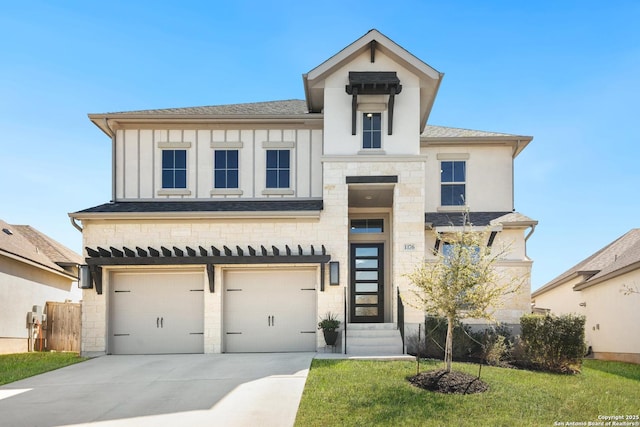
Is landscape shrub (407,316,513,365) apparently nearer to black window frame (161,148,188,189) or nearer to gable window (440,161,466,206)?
gable window (440,161,466,206)

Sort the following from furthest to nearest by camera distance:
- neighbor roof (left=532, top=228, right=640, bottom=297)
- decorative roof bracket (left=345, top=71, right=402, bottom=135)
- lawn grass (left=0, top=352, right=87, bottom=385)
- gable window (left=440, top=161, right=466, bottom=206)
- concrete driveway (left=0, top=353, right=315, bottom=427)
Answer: gable window (left=440, top=161, right=466, bottom=206) < neighbor roof (left=532, top=228, right=640, bottom=297) < decorative roof bracket (left=345, top=71, right=402, bottom=135) < lawn grass (left=0, top=352, right=87, bottom=385) < concrete driveway (left=0, top=353, right=315, bottom=427)

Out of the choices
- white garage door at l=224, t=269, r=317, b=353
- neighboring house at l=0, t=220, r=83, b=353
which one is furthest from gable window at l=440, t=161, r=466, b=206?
neighboring house at l=0, t=220, r=83, b=353

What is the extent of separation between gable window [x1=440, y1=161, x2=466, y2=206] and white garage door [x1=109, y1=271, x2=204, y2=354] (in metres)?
8.41

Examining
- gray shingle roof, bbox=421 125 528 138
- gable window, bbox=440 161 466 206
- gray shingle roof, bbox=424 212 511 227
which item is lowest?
gray shingle roof, bbox=424 212 511 227

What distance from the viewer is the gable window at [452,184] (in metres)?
20.0

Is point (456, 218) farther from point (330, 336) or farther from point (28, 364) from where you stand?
point (28, 364)

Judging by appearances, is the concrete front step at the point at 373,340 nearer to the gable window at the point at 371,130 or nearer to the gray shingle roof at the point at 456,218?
the gray shingle roof at the point at 456,218

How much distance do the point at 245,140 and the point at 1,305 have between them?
953cm

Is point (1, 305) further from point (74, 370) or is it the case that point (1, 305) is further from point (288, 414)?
point (288, 414)

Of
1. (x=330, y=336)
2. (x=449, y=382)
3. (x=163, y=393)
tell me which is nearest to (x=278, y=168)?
(x=330, y=336)

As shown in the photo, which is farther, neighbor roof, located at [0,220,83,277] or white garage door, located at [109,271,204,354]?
neighbor roof, located at [0,220,83,277]

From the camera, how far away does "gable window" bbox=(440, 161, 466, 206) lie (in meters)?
20.0

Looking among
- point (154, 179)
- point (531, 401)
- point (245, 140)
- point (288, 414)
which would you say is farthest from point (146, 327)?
point (531, 401)

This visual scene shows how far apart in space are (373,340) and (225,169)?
720 centimetres
